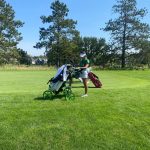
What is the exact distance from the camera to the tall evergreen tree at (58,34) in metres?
90.8

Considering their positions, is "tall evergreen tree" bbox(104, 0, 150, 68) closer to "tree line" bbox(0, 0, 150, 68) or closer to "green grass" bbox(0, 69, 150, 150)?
"tree line" bbox(0, 0, 150, 68)

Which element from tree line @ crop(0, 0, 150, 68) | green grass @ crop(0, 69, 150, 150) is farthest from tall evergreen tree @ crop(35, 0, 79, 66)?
green grass @ crop(0, 69, 150, 150)

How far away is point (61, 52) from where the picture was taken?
9219cm

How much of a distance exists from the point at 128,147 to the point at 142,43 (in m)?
68.4

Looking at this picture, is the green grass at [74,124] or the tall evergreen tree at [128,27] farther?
the tall evergreen tree at [128,27]

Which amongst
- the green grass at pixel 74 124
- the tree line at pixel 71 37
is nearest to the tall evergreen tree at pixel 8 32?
the tree line at pixel 71 37

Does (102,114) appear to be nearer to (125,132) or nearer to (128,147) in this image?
(125,132)

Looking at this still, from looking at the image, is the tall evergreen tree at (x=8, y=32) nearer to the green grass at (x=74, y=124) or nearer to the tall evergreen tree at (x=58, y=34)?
the tall evergreen tree at (x=58, y=34)

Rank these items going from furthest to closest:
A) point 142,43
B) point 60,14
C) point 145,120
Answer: point 60,14 < point 142,43 < point 145,120

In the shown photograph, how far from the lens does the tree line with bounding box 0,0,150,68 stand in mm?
79000

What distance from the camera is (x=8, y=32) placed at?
303 ft

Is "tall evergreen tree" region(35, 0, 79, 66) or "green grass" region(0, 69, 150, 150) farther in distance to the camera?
"tall evergreen tree" region(35, 0, 79, 66)

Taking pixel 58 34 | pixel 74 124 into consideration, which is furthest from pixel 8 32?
pixel 74 124

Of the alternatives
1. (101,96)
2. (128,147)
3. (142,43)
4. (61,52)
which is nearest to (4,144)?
(128,147)
